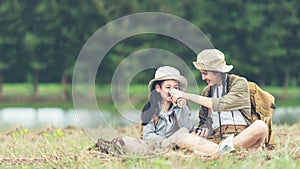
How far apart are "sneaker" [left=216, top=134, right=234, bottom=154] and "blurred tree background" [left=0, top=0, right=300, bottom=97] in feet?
51.1

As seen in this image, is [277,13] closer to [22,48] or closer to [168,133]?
[22,48]

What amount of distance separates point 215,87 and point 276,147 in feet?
2.30

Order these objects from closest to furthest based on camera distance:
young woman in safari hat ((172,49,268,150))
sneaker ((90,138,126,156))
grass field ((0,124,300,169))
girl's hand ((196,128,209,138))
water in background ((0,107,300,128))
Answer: grass field ((0,124,300,169))
sneaker ((90,138,126,156))
young woman in safari hat ((172,49,268,150))
girl's hand ((196,128,209,138))
water in background ((0,107,300,128))

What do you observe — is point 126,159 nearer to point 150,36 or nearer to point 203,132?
point 203,132

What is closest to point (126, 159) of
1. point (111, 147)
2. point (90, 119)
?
point (111, 147)

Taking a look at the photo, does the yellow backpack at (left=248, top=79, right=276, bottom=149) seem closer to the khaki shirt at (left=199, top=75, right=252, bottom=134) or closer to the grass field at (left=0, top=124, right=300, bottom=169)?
the khaki shirt at (left=199, top=75, right=252, bottom=134)

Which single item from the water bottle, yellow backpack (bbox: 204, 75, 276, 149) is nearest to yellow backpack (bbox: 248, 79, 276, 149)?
yellow backpack (bbox: 204, 75, 276, 149)

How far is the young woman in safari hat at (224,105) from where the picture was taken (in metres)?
5.20

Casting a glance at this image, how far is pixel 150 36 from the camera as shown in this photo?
20750mm

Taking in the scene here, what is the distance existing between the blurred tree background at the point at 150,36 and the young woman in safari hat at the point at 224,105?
15.3m

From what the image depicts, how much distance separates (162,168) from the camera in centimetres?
417

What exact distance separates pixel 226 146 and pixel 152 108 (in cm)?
71

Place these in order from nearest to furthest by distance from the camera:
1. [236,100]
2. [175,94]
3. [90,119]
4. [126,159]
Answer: [126,159] < [175,94] < [236,100] < [90,119]

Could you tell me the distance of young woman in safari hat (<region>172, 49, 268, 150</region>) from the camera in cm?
520
